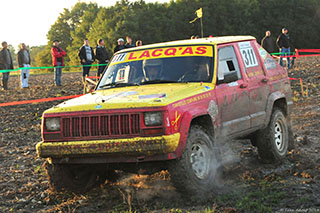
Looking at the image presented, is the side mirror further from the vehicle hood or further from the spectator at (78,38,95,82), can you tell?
the spectator at (78,38,95,82)

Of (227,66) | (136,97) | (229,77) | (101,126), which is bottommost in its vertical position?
(101,126)

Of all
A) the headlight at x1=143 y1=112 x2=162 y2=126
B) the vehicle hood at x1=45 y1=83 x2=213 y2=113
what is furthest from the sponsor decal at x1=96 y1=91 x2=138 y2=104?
the headlight at x1=143 y1=112 x2=162 y2=126

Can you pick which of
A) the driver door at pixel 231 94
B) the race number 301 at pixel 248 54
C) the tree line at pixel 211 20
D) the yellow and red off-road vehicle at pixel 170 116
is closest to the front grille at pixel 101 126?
the yellow and red off-road vehicle at pixel 170 116

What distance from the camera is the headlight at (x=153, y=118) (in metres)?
5.74

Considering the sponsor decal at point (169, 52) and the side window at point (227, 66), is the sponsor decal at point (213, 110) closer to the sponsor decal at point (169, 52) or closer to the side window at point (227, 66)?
the side window at point (227, 66)

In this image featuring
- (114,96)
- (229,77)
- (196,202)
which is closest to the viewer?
(196,202)

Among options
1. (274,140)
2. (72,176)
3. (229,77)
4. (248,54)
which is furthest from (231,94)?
(72,176)

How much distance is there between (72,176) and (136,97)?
135 cm

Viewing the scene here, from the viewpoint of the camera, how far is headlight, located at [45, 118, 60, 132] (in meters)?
6.17

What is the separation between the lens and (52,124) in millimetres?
6203

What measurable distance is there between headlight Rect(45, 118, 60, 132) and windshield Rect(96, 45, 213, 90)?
49.6 inches

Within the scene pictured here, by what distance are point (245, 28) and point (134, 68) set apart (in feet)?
217

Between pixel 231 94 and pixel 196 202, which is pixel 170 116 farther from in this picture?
pixel 231 94

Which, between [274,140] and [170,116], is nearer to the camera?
[170,116]
